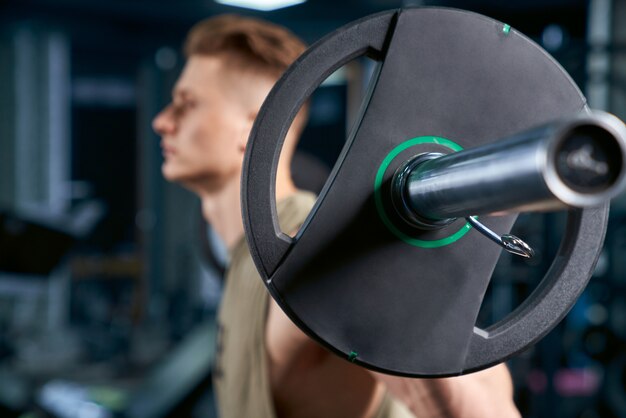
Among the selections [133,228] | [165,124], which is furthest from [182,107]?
[133,228]

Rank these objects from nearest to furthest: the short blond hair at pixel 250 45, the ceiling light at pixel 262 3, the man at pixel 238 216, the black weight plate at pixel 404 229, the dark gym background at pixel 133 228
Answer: the black weight plate at pixel 404 229, the man at pixel 238 216, the short blond hair at pixel 250 45, the dark gym background at pixel 133 228, the ceiling light at pixel 262 3

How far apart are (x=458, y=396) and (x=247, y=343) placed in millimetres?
362

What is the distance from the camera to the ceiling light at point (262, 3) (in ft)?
16.2

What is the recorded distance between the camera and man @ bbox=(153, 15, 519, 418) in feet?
2.48

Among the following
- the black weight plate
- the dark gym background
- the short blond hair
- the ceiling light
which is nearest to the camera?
the black weight plate

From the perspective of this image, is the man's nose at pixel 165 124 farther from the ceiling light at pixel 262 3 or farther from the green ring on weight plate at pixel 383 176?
the ceiling light at pixel 262 3

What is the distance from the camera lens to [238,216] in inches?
40.8

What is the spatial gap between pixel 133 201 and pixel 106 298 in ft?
3.93

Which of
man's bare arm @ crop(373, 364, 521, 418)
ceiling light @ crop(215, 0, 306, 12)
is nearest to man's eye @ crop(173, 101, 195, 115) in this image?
man's bare arm @ crop(373, 364, 521, 418)

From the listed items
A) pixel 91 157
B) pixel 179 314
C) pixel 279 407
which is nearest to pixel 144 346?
pixel 179 314

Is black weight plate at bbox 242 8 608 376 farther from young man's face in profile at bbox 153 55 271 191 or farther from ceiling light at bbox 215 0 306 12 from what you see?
ceiling light at bbox 215 0 306 12

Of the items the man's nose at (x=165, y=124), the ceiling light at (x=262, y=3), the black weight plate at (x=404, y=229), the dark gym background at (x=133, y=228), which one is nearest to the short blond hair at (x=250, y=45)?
the man's nose at (x=165, y=124)

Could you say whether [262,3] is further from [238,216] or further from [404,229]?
[404,229]

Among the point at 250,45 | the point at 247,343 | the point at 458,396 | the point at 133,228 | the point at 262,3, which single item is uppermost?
the point at 262,3
